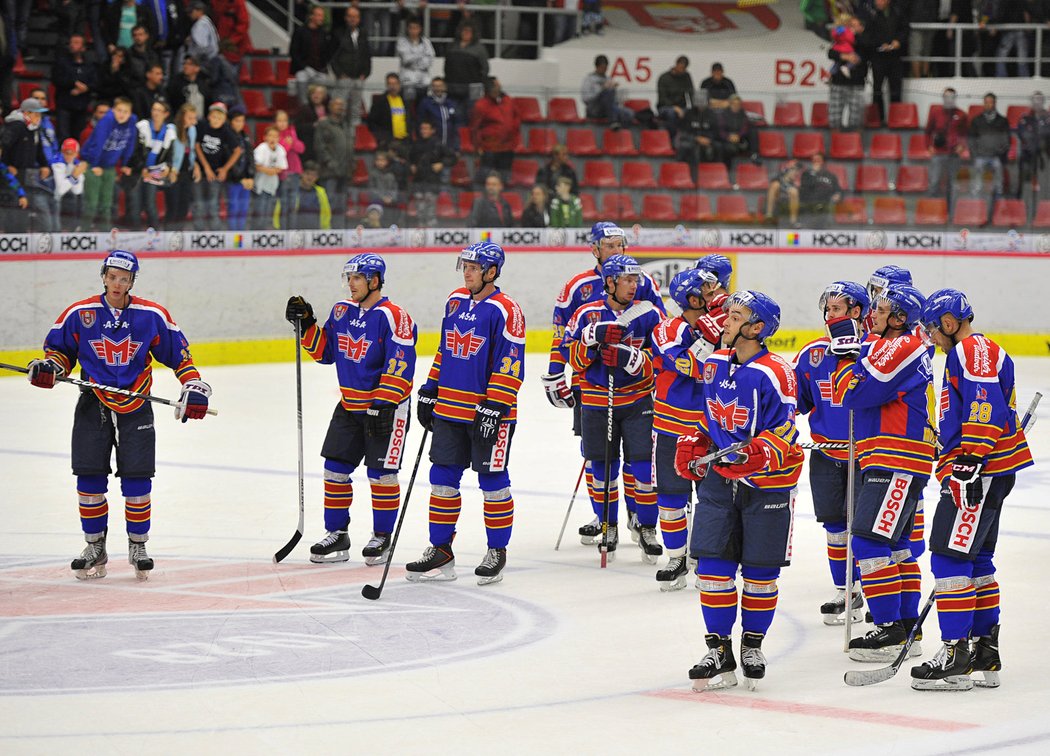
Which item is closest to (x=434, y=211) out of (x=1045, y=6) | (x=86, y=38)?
(x=86, y=38)

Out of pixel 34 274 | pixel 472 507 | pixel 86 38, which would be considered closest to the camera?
pixel 472 507

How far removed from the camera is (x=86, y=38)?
1596 centimetres

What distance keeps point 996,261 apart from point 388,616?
1189cm

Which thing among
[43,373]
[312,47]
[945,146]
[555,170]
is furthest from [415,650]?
[945,146]

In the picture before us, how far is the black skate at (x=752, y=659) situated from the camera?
19.3ft

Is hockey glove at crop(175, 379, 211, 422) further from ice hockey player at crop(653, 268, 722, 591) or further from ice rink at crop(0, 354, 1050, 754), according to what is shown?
ice hockey player at crop(653, 268, 722, 591)

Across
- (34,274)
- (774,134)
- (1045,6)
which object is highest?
(1045,6)

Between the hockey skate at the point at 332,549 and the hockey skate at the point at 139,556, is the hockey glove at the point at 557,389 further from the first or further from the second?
the hockey skate at the point at 139,556

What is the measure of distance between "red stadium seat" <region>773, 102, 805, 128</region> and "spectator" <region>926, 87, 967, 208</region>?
138 centimetres

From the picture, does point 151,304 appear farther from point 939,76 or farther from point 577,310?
point 939,76

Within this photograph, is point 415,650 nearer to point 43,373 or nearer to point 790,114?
point 43,373

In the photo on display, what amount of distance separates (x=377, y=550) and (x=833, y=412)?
248 centimetres

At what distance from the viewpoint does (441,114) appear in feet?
55.3

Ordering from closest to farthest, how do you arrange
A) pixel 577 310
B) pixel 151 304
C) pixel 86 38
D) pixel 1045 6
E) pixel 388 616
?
pixel 388 616 → pixel 151 304 → pixel 577 310 → pixel 86 38 → pixel 1045 6
